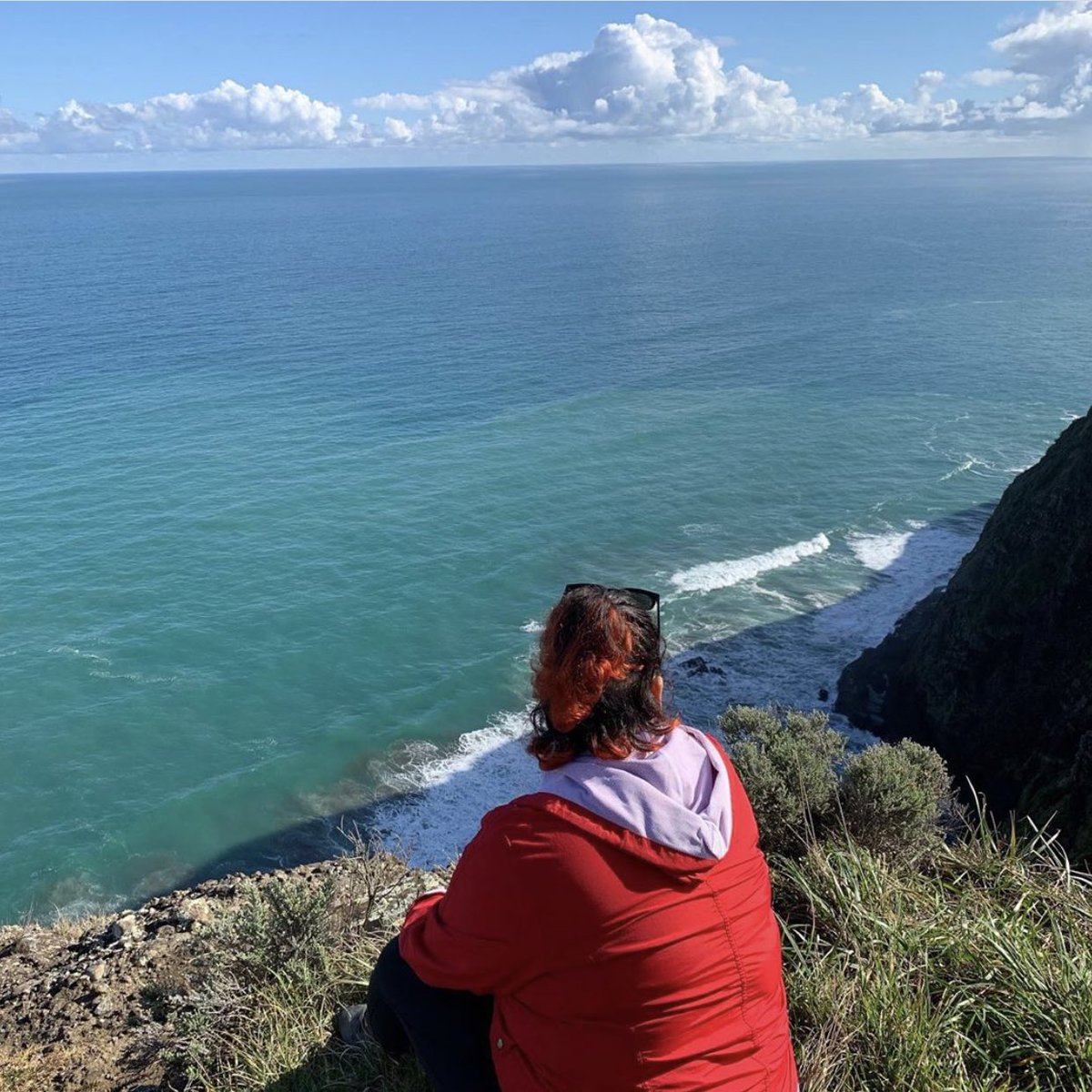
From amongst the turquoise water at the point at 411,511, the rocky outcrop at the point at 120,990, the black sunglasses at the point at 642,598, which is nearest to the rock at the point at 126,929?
the rocky outcrop at the point at 120,990

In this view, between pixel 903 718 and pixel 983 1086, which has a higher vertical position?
pixel 983 1086

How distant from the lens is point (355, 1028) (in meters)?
4.71

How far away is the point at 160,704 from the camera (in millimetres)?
25719

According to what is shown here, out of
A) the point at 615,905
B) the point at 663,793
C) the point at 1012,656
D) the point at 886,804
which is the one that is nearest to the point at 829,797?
the point at 886,804

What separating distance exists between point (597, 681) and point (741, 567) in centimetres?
3145

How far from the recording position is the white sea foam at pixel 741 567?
32.6 m

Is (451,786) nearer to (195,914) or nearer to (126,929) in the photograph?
(195,914)

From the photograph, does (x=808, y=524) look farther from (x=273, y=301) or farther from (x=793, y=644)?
(x=273, y=301)

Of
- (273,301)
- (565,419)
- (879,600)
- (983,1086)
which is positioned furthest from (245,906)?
(273,301)

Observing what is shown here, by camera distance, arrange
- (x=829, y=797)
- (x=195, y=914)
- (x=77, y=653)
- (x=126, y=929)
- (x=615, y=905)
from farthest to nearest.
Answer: (x=77, y=653)
(x=195, y=914)
(x=126, y=929)
(x=829, y=797)
(x=615, y=905)

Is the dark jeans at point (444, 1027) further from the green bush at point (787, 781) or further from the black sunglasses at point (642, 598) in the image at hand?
the green bush at point (787, 781)

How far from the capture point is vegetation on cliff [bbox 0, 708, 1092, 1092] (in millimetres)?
4125

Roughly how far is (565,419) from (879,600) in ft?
69.8

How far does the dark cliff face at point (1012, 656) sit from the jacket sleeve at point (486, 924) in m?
16.6
